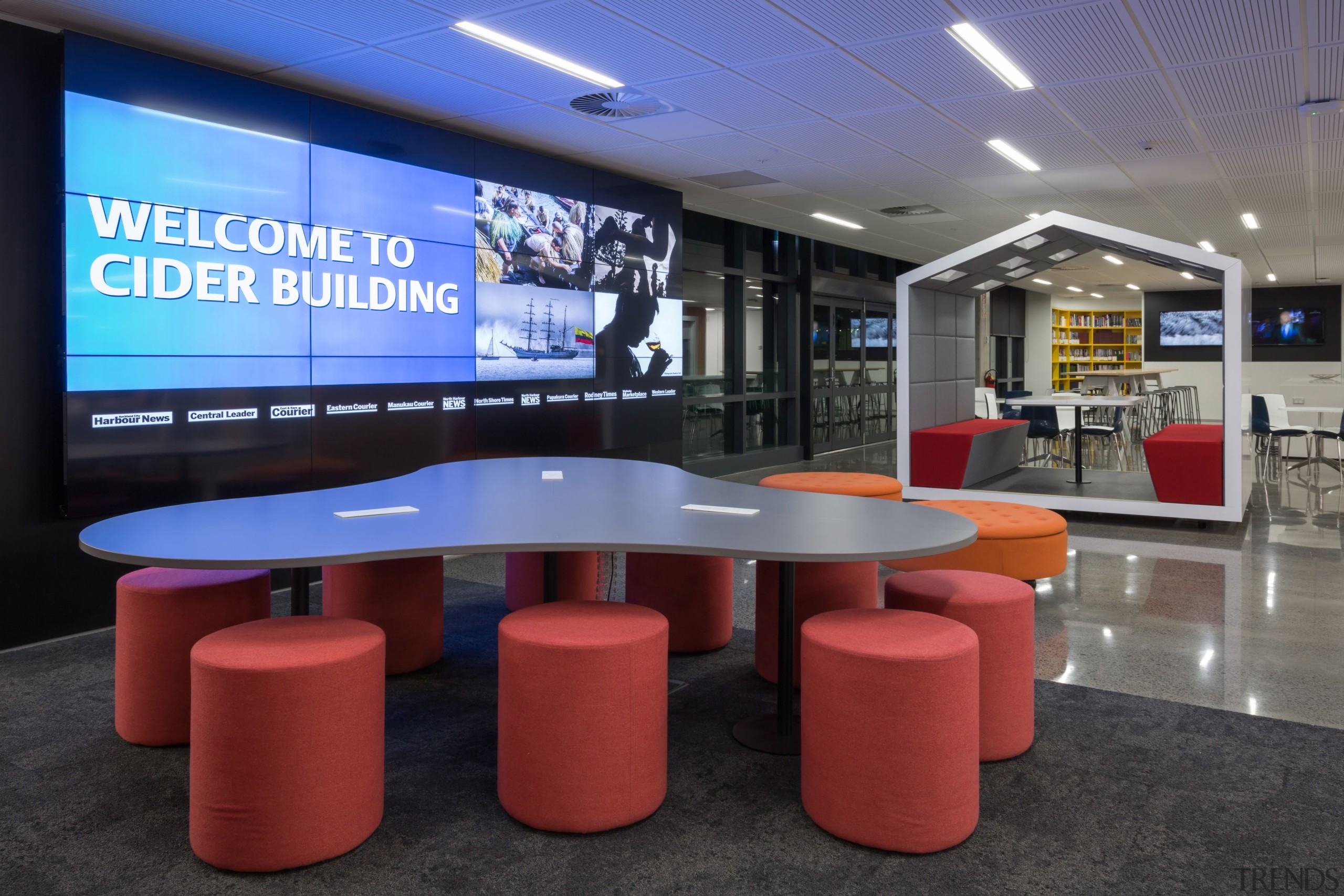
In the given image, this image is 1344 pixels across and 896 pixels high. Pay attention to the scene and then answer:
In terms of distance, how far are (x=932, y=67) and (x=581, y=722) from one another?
14.2ft

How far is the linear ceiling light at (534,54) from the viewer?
476 cm

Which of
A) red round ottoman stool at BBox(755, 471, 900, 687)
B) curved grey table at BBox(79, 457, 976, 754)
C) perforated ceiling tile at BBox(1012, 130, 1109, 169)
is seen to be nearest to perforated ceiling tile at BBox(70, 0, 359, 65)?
curved grey table at BBox(79, 457, 976, 754)

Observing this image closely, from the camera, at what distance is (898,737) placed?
2482mm

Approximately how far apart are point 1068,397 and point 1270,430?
2.35 meters

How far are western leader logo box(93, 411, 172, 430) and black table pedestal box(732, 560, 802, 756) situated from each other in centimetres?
338

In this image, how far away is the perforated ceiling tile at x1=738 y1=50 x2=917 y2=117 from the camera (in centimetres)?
529

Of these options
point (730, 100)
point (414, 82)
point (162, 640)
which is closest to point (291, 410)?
point (414, 82)

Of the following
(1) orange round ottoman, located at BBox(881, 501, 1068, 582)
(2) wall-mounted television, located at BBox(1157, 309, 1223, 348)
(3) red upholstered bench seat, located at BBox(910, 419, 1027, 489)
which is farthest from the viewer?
(2) wall-mounted television, located at BBox(1157, 309, 1223, 348)

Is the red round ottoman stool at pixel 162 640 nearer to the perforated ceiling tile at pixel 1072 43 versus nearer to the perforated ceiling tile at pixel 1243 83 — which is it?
the perforated ceiling tile at pixel 1072 43

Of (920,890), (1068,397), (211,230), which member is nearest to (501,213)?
(211,230)

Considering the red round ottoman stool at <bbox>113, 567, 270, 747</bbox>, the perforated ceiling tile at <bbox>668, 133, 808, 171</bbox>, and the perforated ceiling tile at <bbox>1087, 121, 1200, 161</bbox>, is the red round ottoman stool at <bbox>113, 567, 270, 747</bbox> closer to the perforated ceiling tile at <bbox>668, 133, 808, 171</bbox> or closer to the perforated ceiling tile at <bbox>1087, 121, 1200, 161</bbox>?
the perforated ceiling tile at <bbox>668, 133, 808, 171</bbox>

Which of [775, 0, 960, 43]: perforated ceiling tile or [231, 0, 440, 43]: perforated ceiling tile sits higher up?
[775, 0, 960, 43]: perforated ceiling tile

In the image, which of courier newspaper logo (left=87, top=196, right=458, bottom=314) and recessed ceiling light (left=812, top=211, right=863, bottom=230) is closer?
courier newspaper logo (left=87, top=196, right=458, bottom=314)

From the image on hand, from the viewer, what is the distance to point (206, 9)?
4.42 metres
